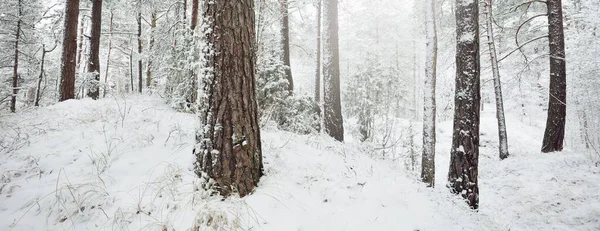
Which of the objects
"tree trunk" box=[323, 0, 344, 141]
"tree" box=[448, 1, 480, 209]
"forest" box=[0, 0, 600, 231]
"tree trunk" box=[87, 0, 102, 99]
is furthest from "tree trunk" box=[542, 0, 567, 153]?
"tree trunk" box=[87, 0, 102, 99]

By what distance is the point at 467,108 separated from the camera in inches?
208

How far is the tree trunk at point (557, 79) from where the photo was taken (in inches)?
355

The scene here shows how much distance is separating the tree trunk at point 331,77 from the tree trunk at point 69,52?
7557 millimetres

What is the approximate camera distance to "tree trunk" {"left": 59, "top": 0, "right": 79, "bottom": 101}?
8.20m

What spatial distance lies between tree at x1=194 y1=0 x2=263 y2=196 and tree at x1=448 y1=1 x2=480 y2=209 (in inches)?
169

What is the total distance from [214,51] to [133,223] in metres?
1.73

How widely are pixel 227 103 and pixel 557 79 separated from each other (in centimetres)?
1128

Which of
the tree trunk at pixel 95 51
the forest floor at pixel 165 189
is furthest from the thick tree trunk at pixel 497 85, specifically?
the tree trunk at pixel 95 51

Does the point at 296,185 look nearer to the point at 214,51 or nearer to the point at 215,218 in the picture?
the point at 215,218

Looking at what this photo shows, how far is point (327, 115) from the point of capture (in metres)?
8.38

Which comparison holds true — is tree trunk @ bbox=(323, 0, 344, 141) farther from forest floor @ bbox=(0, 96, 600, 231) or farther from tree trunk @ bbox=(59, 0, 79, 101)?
tree trunk @ bbox=(59, 0, 79, 101)

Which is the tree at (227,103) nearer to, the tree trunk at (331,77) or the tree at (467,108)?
the tree at (467,108)

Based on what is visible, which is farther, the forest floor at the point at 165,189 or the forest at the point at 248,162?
the forest at the point at 248,162

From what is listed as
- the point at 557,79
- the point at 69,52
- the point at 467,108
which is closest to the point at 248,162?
the point at 467,108
